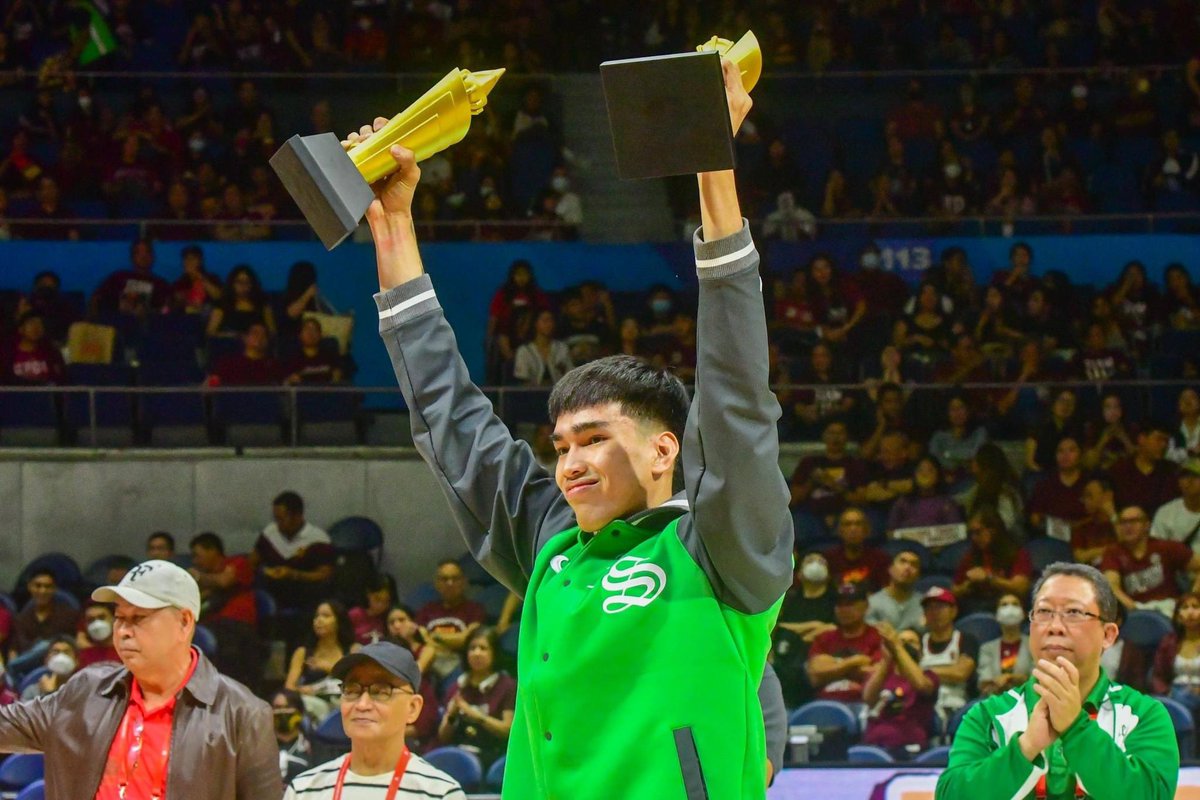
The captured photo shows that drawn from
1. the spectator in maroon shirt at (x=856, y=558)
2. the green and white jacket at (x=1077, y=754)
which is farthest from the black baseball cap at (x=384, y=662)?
the spectator in maroon shirt at (x=856, y=558)

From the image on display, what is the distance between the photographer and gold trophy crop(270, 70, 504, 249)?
7.79ft

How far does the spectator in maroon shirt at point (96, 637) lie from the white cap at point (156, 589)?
14.5 ft

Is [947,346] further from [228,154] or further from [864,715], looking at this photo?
[228,154]

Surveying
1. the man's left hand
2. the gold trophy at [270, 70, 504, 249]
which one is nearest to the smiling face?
the gold trophy at [270, 70, 504, 249]

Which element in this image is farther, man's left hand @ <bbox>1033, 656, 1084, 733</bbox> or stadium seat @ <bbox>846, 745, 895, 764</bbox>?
stadium seat @ <bbox>846, 745, 895, 764</bbox>

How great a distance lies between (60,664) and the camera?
8109mm

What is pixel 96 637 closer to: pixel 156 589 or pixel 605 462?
pixel 156 589

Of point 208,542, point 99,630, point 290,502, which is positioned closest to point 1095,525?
point 290,502

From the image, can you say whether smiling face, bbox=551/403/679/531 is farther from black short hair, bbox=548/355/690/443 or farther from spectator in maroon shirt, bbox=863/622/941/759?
spectator in maroon shirt, bbox=863/622/941/759

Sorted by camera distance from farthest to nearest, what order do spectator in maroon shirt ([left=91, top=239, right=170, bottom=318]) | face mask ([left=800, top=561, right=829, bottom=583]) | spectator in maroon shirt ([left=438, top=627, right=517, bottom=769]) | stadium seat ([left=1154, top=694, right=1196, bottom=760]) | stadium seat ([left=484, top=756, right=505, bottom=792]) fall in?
1. spectator in maroon shirt ([left=91, top=239, right=170, bottom=318])
2. face mask ([left=800, top=561, right=829, bottom=583])
3. spectator in maroon shirt ([left=438, top=627, right=517, bottom=769])
4. stadium seat ([left=1154, top=694, right=1196, bottom=760])
5. stadium seat ([left=484, top=756, right=505, bottom=792])

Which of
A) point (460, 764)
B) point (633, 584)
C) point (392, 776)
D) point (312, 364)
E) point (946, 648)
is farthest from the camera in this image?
point (312, 364)

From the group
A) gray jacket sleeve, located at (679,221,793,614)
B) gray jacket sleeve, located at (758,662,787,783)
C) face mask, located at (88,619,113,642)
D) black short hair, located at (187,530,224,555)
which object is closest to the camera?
gray jacket sleeve, located at (679,221,793,614)

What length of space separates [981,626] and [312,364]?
4959 mm

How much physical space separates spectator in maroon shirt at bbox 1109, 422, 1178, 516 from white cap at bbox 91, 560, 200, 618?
6.83 m
